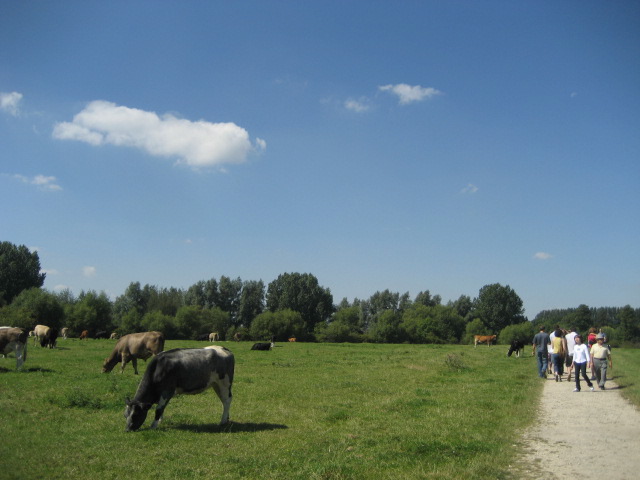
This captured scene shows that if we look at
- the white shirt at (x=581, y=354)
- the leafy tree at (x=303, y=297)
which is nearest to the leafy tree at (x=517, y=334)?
the leafy tree at (x=303, y=297)

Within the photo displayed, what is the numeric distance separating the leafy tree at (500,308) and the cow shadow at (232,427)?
113 meters

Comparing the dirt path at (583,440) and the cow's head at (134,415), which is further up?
the cow's head at (134,415)

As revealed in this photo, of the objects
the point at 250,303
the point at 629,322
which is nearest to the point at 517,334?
the point at 629,322

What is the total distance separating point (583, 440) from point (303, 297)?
103m

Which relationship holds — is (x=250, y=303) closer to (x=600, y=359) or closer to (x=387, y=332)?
(x=387, y=332)

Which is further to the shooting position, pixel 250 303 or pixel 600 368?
pixel 250 303

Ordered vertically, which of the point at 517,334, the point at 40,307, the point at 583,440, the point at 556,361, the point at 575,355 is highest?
the point at 40,307

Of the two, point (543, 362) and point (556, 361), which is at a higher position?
point (556, 361)

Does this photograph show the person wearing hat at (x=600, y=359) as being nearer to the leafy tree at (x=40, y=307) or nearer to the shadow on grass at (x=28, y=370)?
the shadow on grass at (x=28, y=370)

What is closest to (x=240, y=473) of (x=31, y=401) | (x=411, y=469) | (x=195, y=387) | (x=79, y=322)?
(x=411, y=469)

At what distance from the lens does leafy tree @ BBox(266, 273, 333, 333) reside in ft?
370

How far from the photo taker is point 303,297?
370 feet

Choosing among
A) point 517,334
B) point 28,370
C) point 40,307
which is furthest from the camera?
point 517,334

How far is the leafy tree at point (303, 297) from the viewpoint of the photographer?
113 m
